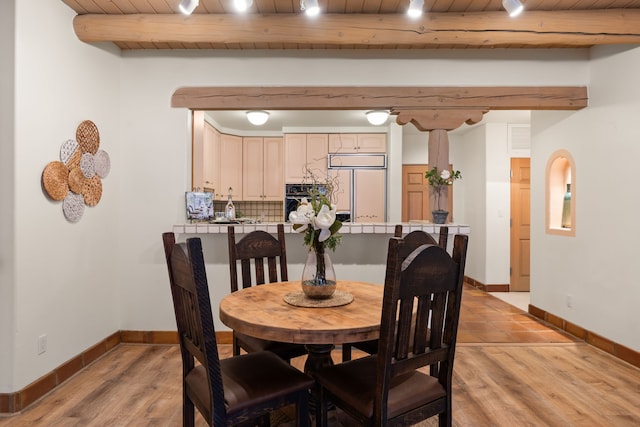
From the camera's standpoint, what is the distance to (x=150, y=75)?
10.5 ft

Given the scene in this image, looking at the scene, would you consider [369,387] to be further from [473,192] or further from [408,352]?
[473,192]

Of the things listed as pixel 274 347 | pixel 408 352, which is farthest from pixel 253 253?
pixel 408 352

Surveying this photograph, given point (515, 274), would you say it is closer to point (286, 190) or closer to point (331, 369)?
point (286, 190)

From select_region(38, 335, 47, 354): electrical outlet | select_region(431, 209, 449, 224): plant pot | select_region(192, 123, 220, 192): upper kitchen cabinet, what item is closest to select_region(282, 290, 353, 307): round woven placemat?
select_region(431, 209, 449, 224): plant pot

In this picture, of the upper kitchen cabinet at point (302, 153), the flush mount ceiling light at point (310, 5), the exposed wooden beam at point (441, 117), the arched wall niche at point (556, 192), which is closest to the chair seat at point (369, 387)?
the flush mount ceiling light at point (310, 5)

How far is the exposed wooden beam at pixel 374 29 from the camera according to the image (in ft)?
9.16

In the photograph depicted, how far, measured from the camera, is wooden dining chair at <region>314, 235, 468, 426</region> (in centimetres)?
122

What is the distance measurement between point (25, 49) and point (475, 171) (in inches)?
216

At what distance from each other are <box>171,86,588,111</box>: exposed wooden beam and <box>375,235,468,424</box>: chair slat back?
6.91ft

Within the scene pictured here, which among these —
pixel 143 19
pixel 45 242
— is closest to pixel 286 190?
pixel 143 19

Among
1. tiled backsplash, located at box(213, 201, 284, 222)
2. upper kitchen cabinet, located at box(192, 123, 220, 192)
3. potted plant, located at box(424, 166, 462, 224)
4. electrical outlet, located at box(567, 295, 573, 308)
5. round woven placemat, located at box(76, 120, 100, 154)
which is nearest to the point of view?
round woven placemat, located at box(76, 120, 100, 154)

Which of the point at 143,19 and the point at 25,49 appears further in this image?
the point at 143,19

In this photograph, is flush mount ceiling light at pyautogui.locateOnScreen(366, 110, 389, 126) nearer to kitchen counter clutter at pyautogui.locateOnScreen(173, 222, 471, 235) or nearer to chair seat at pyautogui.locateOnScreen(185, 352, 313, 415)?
kitchen counter clutter at pyautogui.locateOnScreen(173, 222, 471, 235)

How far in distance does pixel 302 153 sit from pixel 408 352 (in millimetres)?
4641
